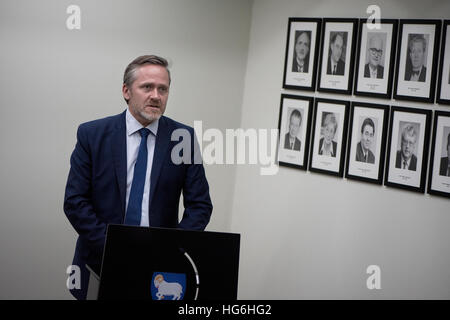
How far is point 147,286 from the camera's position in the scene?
163cm

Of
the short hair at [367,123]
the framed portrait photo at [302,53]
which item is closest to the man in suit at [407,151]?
the short hair at [367,123]

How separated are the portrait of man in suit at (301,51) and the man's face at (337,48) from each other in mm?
197

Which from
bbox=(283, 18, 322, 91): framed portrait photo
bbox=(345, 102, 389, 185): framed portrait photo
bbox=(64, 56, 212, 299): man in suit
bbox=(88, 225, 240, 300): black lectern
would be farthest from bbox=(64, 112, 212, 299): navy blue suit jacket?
bbox=(283, 18, 322, 91): framed portrait photo

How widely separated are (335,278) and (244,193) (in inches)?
38.3

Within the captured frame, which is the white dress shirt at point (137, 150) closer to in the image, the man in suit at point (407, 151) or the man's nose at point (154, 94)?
the man's nose at point (154, 94)

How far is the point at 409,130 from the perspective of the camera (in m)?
3.33

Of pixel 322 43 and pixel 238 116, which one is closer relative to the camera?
pixel 322 43

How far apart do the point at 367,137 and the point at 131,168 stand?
1659 millimetres

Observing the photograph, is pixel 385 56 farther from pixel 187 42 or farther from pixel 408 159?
pixel 187 42

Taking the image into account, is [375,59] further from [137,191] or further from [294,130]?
[137,191]

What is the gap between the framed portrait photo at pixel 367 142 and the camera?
136 inches

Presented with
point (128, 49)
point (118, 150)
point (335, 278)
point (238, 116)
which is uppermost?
point (128, 49)

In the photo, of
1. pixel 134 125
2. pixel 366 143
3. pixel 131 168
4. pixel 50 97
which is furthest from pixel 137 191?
pixel 366 143
